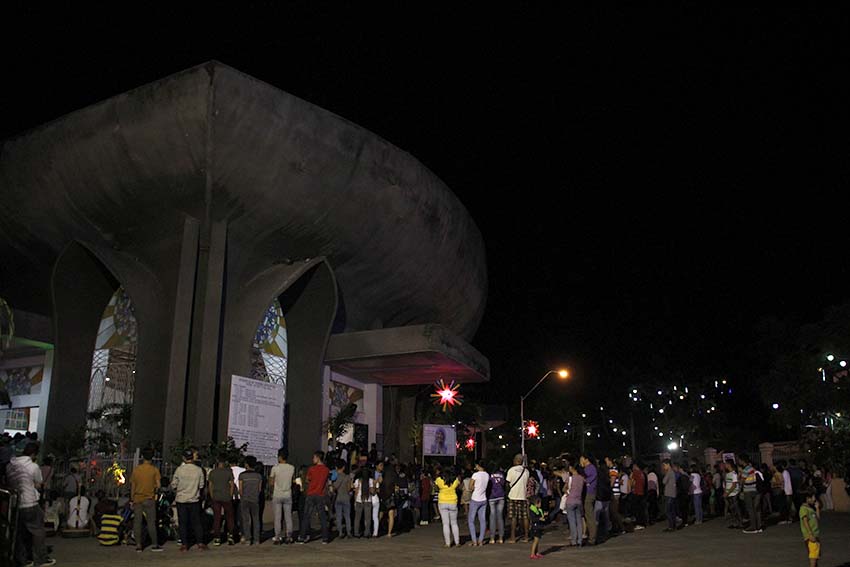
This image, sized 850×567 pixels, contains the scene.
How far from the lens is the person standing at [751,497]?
55.1 feet

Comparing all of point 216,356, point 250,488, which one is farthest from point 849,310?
point 250,488

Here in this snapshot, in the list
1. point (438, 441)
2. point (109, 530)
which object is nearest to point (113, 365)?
point (438, 441)

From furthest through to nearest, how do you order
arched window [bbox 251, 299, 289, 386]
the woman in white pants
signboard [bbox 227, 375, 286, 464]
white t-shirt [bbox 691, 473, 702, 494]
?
arched window [bbox 251, 299, 289, 386]
signboard [bbox 227, 375, 286, 464]
white t-shirt [bbox 691, 473, 702, 494]
the woman in white pants

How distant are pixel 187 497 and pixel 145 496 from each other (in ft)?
2.29

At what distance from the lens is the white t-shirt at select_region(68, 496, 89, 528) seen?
1469 cm

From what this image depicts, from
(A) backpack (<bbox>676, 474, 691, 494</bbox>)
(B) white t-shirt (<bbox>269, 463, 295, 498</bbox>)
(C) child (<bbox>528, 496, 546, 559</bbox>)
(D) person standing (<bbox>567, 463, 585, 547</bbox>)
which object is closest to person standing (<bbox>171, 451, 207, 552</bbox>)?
(B) white t-shirt (<bbox>269, 463, 295, 498</bbox>)

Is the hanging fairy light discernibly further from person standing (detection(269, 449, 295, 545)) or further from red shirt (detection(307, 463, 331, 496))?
person standing (detection(269, 449, 295, 545))

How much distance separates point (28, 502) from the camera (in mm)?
9828

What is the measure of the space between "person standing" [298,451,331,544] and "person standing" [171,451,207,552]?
212cm

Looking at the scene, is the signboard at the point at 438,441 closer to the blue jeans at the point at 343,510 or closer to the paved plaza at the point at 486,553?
the paved plaza at the point at 486,553

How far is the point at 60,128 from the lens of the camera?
21.3 metres

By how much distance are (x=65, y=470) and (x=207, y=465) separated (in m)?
3.47

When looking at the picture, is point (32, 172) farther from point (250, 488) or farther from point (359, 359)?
point (250, 488)

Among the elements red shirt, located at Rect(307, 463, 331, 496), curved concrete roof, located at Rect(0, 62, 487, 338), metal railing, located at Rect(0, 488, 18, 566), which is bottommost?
metal railing, located at Rect(0, 488, 18, 566)
